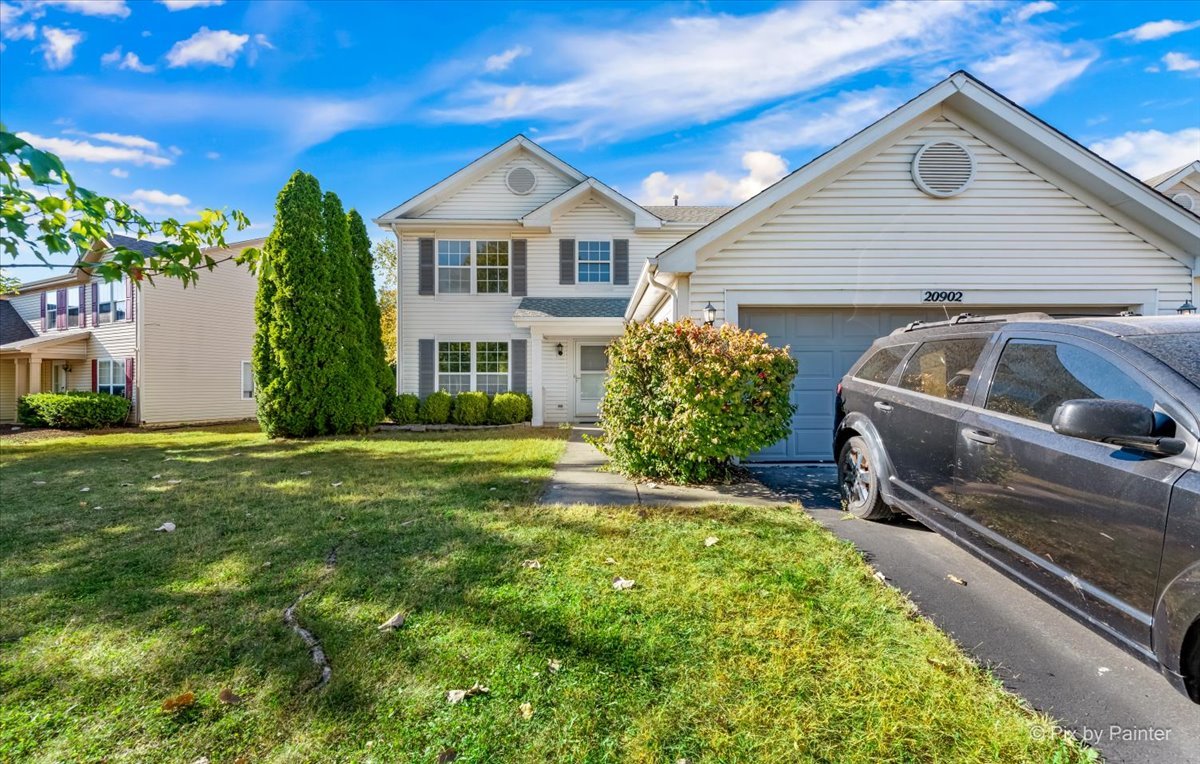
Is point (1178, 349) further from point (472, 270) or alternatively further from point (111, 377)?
point (111, 377)

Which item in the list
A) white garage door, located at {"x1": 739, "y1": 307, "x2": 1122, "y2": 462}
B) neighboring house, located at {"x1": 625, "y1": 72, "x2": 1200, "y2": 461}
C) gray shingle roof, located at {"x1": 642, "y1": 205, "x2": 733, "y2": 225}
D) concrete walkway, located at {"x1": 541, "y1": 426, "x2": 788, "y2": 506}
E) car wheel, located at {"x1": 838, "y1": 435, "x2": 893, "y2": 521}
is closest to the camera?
car wheel, located at {"x1": 838, "y1": 435, "x2": 893, "y2": 521}

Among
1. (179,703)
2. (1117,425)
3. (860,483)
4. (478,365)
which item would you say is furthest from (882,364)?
(478,365)

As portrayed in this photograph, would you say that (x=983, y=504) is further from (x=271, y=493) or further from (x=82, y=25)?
(x=82, y=25)

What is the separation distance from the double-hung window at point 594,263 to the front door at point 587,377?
6.48 ft

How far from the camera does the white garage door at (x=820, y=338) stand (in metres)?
7.30

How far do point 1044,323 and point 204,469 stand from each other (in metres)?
10.3

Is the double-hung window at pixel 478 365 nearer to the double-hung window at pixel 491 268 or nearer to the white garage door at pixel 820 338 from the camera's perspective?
the double-hung window at pixel 491 268

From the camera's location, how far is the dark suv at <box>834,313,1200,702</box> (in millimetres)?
1913

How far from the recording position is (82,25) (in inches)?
Result: 213

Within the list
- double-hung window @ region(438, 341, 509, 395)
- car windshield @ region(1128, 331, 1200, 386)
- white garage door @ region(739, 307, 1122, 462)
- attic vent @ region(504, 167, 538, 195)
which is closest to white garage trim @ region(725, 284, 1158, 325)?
white garage door @ region(739, 307, 1122, 462)

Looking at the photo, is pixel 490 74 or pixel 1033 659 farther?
pixel 490 74

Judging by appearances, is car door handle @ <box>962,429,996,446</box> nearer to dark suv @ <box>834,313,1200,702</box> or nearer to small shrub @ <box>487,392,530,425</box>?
dark suv @ <box>834,313,1200,702</box>

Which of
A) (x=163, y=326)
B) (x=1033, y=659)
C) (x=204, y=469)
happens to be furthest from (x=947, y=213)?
(x=163, y=326)

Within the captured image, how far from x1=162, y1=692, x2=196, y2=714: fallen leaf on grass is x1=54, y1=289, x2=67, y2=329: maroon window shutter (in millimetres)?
24313
